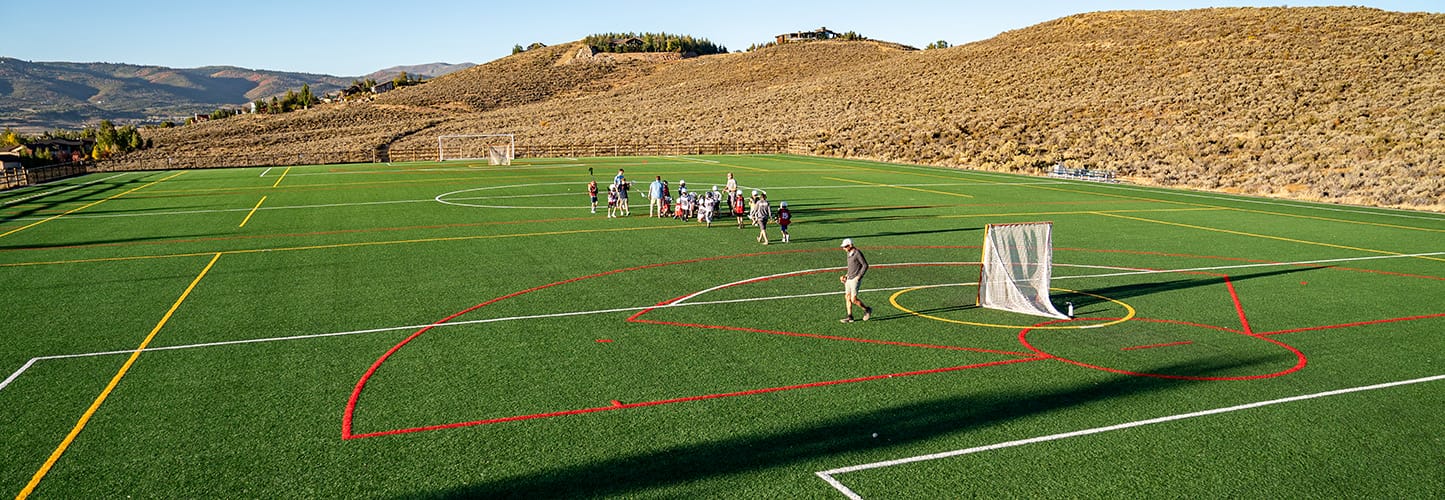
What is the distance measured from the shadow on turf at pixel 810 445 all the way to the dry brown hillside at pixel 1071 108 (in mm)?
36534

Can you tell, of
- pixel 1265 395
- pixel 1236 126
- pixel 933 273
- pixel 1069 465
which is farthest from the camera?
pixel 1236 126

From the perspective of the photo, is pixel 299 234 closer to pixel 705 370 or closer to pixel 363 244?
pixel 363 244

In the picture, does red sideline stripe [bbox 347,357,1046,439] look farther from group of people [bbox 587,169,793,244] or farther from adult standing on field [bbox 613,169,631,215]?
adult standing on field [bbox 613,169,631,215]

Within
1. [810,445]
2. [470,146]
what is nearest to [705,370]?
[810,445]

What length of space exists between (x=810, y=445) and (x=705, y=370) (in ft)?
9.54

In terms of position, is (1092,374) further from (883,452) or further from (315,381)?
(315,381)

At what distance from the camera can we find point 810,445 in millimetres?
9328

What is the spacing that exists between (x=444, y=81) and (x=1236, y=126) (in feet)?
429

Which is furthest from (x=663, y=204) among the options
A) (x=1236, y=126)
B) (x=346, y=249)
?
(x=1236, y=126)

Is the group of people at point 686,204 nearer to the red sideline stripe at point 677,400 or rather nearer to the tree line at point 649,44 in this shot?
the red sideline stripe at point 677,400

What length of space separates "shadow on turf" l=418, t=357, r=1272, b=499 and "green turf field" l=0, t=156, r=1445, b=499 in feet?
0.14

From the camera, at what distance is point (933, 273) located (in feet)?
64.2

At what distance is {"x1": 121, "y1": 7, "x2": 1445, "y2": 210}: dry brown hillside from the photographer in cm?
4922

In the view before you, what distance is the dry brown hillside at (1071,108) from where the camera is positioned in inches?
1938
